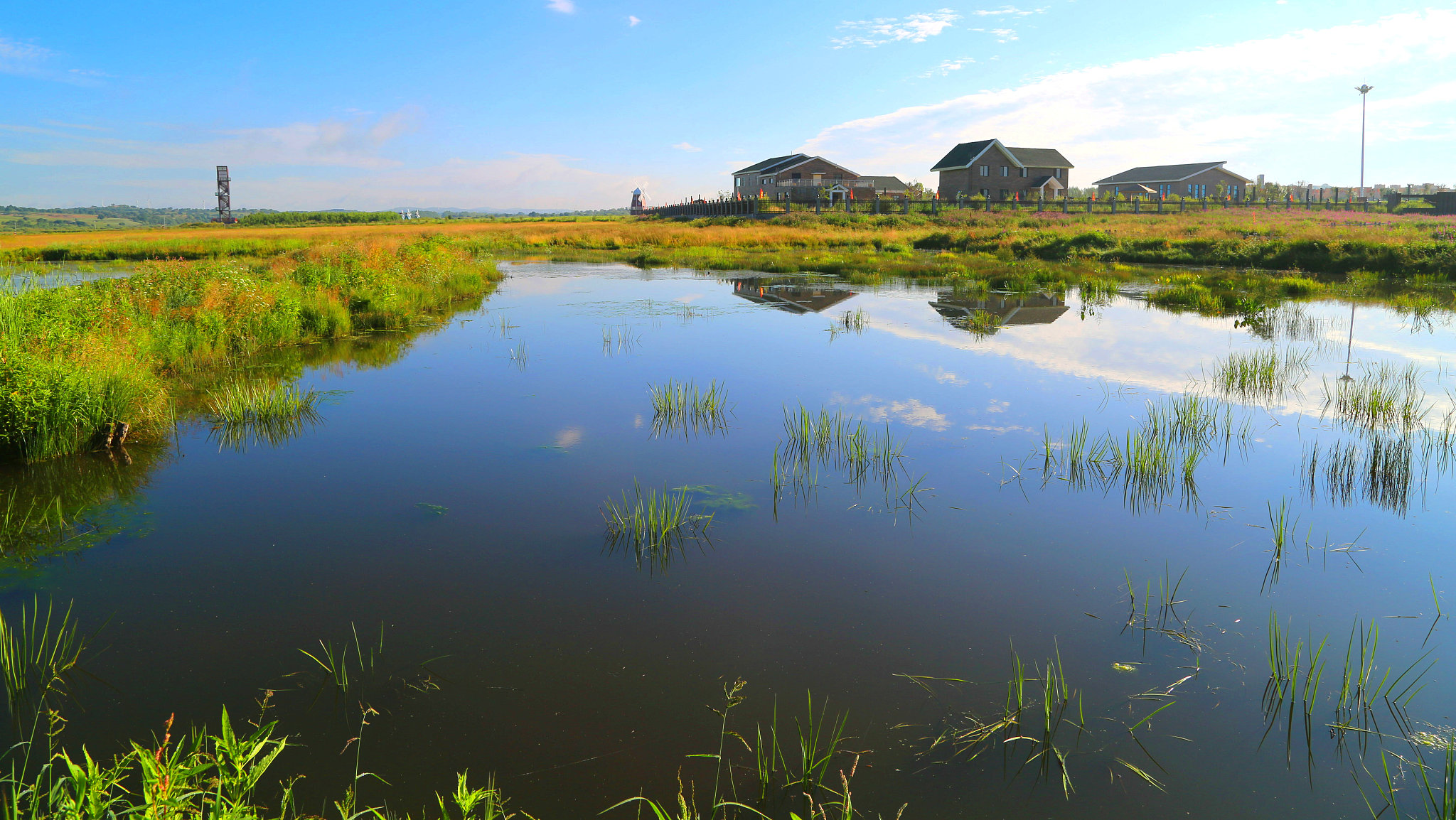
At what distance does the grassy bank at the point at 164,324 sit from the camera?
7387 millimetres

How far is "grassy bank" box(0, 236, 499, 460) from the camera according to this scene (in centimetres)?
739

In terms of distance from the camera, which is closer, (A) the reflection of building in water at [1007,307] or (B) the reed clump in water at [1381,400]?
(B) the reed clump in water at [1381,400]

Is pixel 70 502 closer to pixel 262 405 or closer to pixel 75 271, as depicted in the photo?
pixel 262 405

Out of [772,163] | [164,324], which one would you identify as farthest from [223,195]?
[164,324]

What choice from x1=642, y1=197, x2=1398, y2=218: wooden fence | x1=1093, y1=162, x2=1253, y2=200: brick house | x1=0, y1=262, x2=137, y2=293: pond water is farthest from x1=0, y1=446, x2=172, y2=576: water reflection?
x1=1093, y1=162, x2=1253, y2=200: brick house

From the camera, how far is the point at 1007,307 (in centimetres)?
1788

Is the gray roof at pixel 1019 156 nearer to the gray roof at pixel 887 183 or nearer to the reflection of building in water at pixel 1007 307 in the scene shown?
the gray roof at pixel 887 183

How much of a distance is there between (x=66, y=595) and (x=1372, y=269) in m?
27.7

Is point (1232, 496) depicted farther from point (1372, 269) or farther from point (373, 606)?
point (1372, 269)

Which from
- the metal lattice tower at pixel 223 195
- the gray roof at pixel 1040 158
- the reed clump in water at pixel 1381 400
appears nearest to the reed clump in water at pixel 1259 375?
the reed clump in water at pixel 1381 400

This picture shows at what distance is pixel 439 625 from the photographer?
4.59m

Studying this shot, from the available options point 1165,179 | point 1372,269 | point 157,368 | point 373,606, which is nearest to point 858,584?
point 373,606

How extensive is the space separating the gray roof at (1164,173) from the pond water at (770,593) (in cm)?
6001

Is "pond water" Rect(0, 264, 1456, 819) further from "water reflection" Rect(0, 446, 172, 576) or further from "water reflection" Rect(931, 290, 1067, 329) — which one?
"water reflection" Rect(931, 290, 1067, 329)
